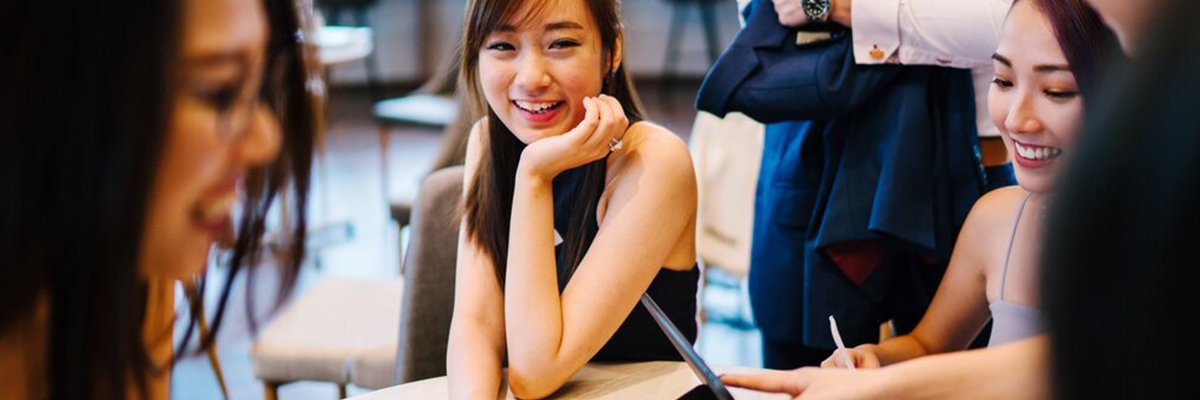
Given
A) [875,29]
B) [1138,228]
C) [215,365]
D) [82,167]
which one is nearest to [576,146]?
[875,29]

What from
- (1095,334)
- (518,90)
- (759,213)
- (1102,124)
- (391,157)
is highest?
(1102,124)

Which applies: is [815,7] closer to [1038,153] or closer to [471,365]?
[1038,153]

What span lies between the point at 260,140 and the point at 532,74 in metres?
0.76

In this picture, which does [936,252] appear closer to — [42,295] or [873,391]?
[873,391]

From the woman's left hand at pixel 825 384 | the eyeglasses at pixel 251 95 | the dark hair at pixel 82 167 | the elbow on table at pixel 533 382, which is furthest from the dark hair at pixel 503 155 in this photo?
the dark hair at pixel 82 167

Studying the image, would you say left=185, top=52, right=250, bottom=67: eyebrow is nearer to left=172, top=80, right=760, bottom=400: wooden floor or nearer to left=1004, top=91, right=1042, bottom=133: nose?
left=172, top=80, right=760, bottom=400: wooden floor

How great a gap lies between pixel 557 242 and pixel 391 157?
466 centimetres

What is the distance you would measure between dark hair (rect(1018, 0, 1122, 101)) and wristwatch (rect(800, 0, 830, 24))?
0.45m

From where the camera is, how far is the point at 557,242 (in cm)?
176

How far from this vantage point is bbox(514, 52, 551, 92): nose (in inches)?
→ 64.6

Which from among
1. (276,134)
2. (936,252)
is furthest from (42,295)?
(936,252)

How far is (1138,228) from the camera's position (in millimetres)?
565

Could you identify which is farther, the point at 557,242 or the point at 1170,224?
the point at 557,242

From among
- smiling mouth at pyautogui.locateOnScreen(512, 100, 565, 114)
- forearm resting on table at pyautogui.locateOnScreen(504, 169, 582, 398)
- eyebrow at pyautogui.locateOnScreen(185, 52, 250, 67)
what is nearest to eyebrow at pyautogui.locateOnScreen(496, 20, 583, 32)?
smiling mouth at pyautogui.locateOnScreen(512, 100, 565, 114)
